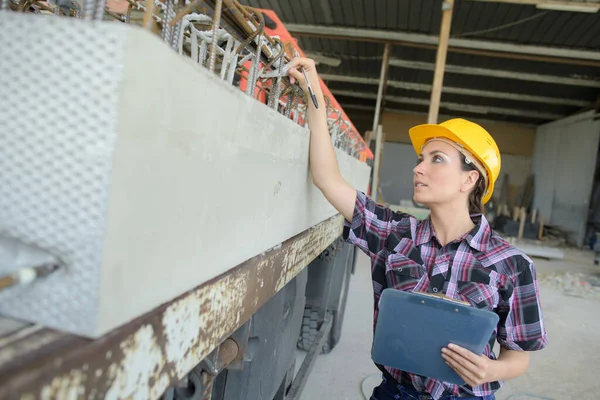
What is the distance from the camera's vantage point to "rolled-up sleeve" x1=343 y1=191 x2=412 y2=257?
176 cm

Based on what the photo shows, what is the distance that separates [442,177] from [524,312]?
534 millimetres

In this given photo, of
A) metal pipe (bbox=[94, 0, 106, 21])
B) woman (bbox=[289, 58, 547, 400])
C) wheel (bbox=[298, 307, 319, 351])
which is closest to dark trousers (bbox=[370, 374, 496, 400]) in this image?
woman (bbox=[289, 58, 547, 400])

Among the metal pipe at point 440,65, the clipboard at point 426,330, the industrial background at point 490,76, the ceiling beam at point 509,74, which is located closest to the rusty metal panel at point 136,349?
the clipboard at point 426,330

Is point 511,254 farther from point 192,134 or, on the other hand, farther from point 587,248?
point 587,248

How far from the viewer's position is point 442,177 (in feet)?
5.39

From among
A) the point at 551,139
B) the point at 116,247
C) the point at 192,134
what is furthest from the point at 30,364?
the point at 551,139

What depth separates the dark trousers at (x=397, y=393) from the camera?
156 centimetres

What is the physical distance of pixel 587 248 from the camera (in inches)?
455

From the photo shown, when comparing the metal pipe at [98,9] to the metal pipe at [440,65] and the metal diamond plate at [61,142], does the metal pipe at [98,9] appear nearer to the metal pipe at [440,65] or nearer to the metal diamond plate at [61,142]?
the metal diamond plate at [61,142]

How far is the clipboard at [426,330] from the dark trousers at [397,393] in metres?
0.18

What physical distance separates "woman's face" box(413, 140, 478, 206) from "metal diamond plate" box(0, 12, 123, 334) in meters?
1.32

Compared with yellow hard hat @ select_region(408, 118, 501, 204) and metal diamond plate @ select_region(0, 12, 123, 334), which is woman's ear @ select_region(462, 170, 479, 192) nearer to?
yellow hard hat @ select_region(408, 118, 501, 204)

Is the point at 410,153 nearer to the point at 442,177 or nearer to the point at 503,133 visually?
the point at 503,133

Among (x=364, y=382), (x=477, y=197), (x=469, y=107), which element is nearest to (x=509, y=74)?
(x=469, y=107)
